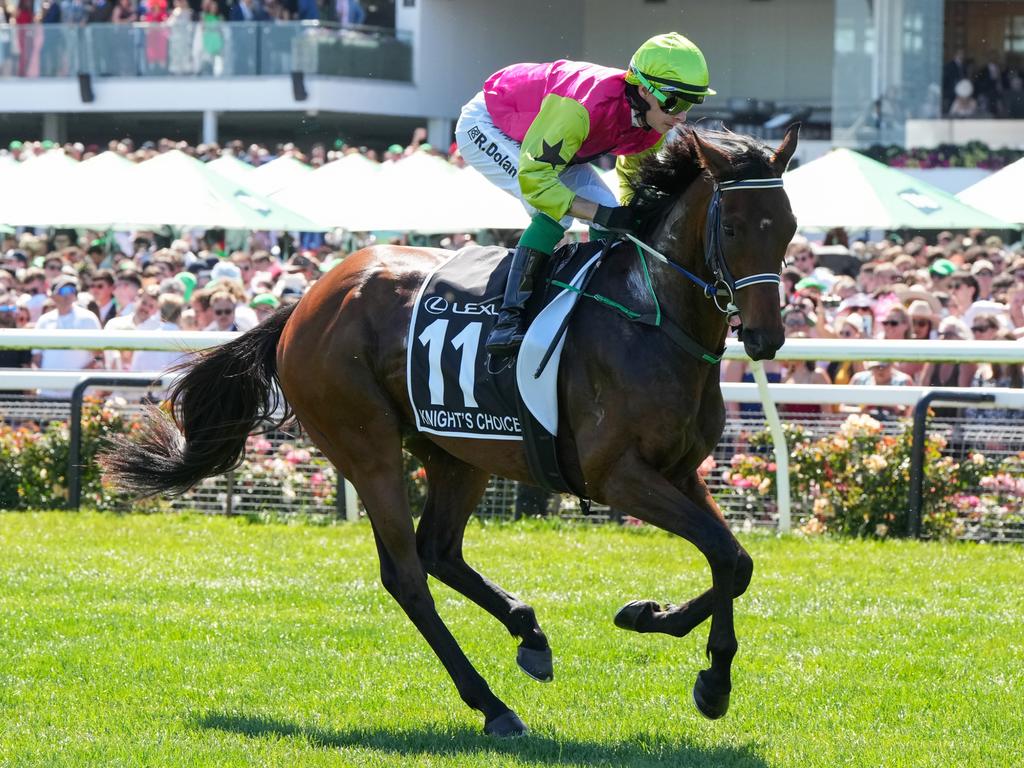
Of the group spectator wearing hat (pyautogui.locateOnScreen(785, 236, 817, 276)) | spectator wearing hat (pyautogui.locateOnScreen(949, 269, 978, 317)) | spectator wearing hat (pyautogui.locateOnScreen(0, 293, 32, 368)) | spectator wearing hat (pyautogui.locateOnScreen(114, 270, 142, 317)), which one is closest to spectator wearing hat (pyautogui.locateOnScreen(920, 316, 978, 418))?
spectator wearing hat (pyautogui.locateOnScreen(949, 269, 978, 317))

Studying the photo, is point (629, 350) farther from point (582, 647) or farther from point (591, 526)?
point (591, 526)

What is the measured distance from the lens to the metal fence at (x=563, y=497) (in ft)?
25.7

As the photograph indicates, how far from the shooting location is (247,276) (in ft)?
48.2

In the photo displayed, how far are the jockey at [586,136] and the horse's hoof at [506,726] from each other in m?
1.08

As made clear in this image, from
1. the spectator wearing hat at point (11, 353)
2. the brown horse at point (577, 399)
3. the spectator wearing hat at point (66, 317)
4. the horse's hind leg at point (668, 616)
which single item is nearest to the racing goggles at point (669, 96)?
the brown horse at point (577, 399)

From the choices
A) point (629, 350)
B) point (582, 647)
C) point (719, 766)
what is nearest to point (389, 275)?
point (629, 350)

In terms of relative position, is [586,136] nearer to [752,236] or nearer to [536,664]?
[752,236]

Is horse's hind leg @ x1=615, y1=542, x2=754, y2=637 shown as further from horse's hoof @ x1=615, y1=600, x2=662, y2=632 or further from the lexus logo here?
the lexus logo

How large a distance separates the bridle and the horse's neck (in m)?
0.06

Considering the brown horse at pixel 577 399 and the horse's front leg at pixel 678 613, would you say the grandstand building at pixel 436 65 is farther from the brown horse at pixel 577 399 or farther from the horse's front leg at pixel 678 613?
the horse's front leg at pixel 678 613

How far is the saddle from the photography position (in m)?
4.70

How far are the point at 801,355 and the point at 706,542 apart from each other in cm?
372

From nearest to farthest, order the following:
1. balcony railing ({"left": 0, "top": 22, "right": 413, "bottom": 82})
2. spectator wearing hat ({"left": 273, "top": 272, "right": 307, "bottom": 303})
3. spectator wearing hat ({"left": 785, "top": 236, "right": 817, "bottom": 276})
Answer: spectator wearing hat ({"left": 273, "top": 272, "right": 307, "bottom": 303}) → spectator wearing hat ({"left": 785, "top": 236, "right": 817, "bottom": 276}) → balcony railing ({"left": 0, "top": 22, "right": 413, "bottom": 82})

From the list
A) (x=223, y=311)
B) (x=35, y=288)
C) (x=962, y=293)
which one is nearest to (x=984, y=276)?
(x=962, y=293)
